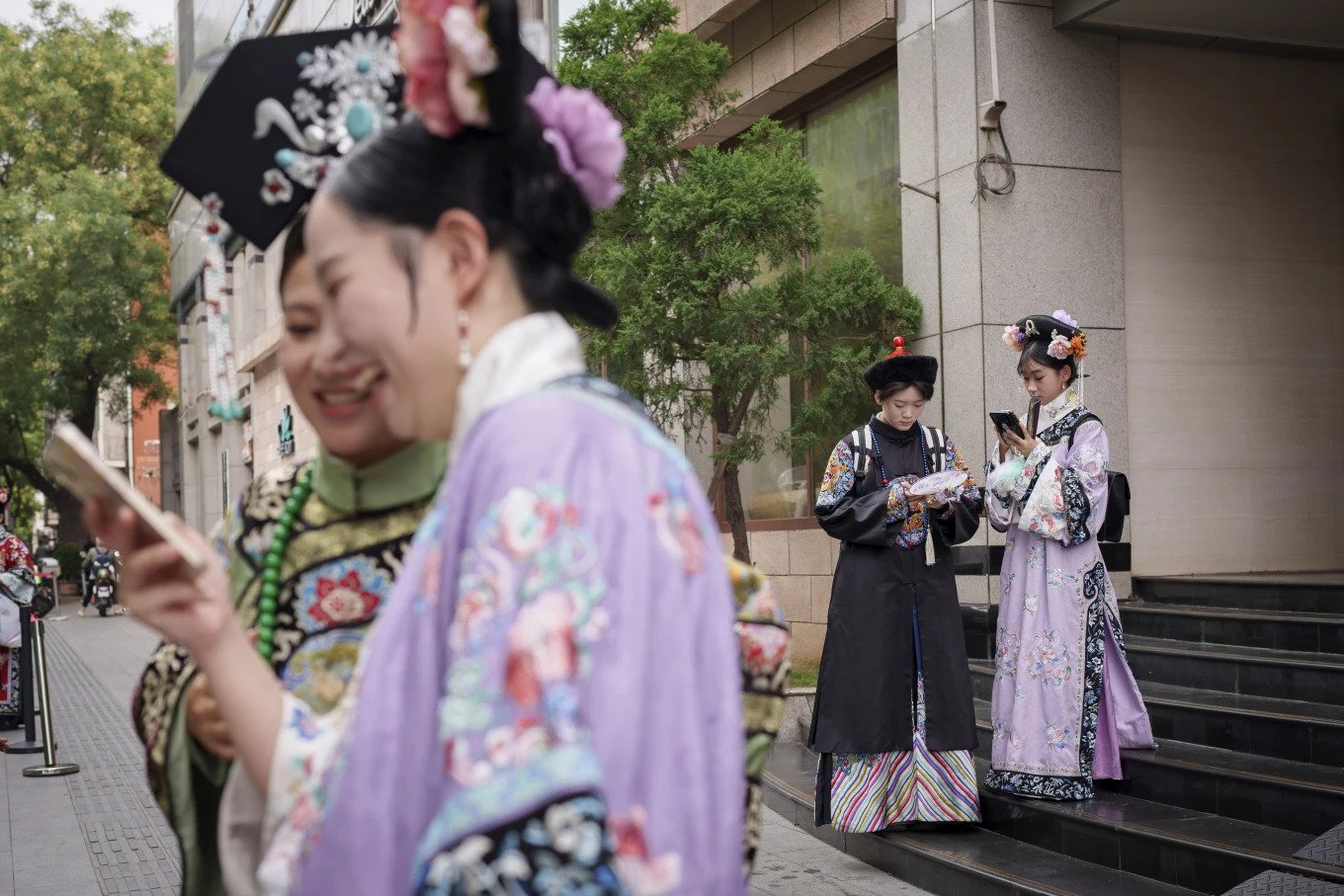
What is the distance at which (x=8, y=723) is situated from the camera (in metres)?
12.5

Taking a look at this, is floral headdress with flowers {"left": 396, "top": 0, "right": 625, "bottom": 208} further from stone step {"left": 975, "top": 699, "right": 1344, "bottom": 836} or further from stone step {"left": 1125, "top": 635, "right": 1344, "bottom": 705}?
stone step {"left": 1125, "top": 635, "right": 1344, "bottom": 705}

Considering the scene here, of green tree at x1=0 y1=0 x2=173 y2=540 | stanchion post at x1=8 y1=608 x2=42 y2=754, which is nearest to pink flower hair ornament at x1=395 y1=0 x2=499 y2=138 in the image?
stanchion post at x1=8 y1=608 x2=42 y2=754

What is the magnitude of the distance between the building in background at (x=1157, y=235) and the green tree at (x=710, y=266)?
0.57m

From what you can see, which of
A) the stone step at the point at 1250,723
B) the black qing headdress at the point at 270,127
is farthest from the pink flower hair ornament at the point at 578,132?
the stone step at the point at 1250,723

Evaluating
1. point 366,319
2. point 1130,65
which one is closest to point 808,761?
point 1130,65

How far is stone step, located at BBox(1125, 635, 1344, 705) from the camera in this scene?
275 inches

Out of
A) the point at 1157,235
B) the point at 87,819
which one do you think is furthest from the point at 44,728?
the point at 1157,235

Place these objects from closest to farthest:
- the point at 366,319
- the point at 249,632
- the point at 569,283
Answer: the point at 366,319 < the point at 569,283 < the point at 249,632

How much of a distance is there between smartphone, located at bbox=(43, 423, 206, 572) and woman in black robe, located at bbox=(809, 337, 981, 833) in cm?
547

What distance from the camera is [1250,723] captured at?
6.63 m

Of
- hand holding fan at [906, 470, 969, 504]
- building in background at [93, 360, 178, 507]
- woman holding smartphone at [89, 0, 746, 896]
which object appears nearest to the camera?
Result: woman holding smartphone at [89, 0, 746, 896]

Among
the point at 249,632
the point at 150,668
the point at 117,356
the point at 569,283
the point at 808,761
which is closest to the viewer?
the point at 569,283

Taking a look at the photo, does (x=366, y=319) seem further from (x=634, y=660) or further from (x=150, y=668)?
(x=150, y=668)

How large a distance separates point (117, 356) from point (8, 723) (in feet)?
79.9
